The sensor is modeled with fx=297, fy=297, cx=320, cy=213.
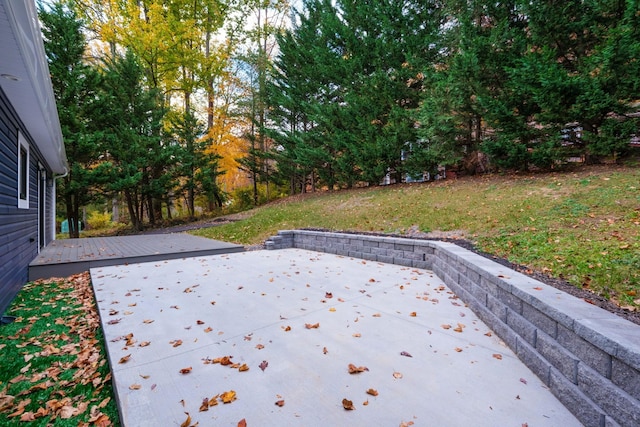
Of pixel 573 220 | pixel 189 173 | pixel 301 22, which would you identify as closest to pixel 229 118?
pixel 189 173

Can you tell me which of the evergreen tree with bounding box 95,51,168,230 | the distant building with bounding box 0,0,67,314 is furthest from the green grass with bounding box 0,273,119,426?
the evergreen tree with bounding box 95,51,168,230

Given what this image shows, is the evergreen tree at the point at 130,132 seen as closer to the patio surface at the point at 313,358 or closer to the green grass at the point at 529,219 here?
the green grass at the point at 529,219

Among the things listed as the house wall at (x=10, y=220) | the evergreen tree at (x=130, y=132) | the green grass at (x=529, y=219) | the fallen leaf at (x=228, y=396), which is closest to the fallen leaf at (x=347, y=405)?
the fallen leaf at (x=228, y=396)

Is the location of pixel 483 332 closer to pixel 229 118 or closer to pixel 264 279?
pixel 264 279

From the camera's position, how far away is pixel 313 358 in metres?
2.22

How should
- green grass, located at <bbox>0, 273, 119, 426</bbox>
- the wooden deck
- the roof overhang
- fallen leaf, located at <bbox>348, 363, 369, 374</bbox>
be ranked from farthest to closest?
the wooden deck → the roof overhang → fallen leaf, located at <bbox>348, 363, 369, 374</bbox> → green grass, located at <bbox>0, 273, 119, 426</bbox>

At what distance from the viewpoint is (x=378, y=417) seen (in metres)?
1.61

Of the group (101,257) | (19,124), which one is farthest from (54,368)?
(19,124)

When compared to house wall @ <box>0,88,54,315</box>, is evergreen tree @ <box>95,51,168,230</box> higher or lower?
higher

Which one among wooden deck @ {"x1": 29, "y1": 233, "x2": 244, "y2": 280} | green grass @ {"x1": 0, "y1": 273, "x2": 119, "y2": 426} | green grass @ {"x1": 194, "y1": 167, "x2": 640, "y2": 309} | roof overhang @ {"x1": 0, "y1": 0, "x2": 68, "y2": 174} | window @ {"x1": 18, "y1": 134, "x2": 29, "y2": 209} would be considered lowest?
green grass @ {"x1": 0, "y1": 273, "x2": 119, "y2": 426}

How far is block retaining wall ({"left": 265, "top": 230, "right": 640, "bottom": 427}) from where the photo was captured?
1.37 meters

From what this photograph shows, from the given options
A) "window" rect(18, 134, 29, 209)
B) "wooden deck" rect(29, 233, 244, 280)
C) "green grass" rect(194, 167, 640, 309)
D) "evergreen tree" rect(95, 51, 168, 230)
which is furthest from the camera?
"evergreen tree" rect(95, 51, 168, 230)

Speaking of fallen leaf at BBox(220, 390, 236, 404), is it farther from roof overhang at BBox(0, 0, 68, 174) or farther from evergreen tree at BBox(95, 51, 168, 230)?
evergreen tree at BBox(95, 51, 168, 230)

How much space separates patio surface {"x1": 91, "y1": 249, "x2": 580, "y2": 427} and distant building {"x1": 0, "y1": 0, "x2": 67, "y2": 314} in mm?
1429
